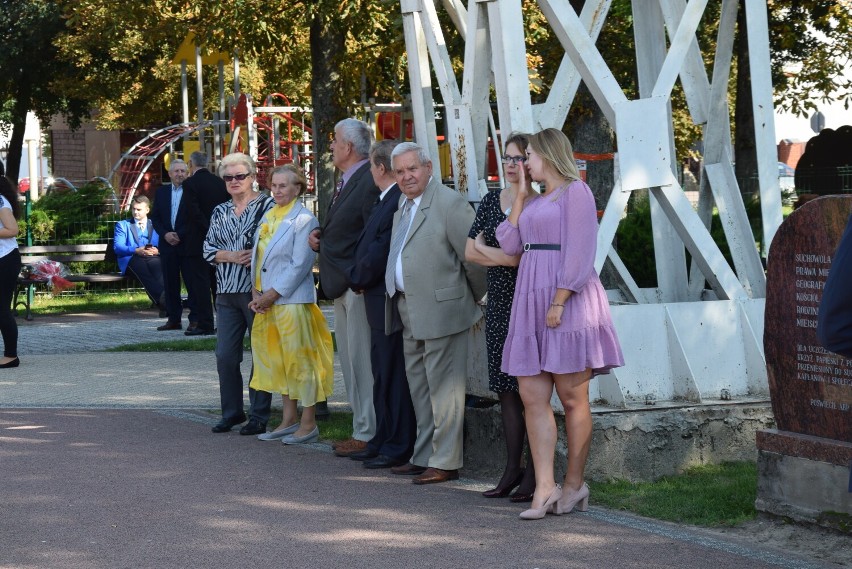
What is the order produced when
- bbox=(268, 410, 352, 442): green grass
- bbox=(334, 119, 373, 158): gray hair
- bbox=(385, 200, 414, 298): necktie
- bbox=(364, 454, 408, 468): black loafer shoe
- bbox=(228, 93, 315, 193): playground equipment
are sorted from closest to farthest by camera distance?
1. bbox=(385, 200, 414, 298): necktie
2. bbox=(364, 454, 408, 468): black loafer shoe
3. bbox=(334, 119, 373, 158): gray hair
4. bbox=(268, 410, 352, 442): green grass
5. bbox=(228, 93, 315, 193): playground equipment

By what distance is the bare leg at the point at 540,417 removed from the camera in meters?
6.20

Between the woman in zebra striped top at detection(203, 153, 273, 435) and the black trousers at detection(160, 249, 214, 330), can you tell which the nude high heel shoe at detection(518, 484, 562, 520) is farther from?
the black trousers at detection(160, 249, 214, 330)

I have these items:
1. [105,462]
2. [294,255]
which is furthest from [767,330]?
[105,462]

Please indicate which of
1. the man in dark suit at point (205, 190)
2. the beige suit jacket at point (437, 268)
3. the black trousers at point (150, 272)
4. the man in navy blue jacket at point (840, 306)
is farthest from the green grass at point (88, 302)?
Answer: the man in navy blue jacket at point (840, 306)

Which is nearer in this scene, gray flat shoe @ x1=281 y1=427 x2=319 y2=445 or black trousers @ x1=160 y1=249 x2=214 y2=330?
gray flat shoe @ x1=281 y1=427 x2=319 y2=445

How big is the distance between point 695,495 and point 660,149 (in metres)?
1.93

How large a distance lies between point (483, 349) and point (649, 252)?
677cm

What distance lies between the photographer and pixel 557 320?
6000 millimetres

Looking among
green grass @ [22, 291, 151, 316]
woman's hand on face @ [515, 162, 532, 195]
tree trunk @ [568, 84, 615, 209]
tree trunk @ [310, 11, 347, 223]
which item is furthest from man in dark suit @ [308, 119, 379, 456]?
tree trunk @ [310, 11, 347, 223]

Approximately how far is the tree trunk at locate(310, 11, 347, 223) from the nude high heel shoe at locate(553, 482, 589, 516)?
1319cm

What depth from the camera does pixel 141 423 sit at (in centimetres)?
912

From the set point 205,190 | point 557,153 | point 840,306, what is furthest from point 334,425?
point 840,306

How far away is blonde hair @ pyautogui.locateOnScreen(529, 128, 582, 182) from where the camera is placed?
6090 mm

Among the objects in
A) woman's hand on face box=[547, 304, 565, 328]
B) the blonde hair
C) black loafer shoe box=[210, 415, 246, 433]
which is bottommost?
black loafer shoe box=[210, 415, 246, 433]
